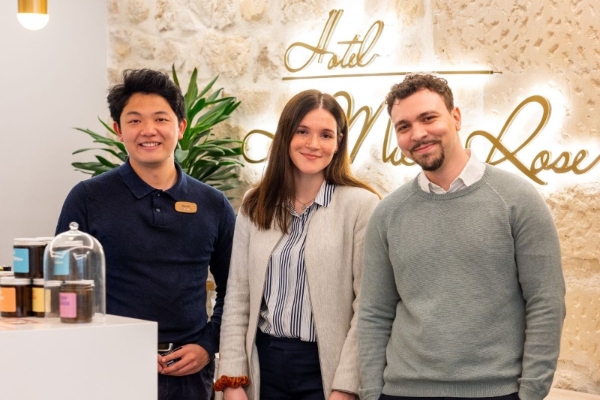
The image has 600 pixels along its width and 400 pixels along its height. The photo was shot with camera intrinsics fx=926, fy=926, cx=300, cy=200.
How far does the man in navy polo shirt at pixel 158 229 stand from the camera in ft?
9.96

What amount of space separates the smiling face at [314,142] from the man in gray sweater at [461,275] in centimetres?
31

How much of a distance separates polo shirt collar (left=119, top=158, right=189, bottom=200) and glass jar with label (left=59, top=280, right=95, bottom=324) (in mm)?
674

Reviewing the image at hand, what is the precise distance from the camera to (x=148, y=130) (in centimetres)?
310

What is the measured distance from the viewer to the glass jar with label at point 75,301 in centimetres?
245

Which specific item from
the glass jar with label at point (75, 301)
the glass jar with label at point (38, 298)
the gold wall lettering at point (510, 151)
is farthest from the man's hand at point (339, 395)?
the gold wall lettering at point (510, 151)

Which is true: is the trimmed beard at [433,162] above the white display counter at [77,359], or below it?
above

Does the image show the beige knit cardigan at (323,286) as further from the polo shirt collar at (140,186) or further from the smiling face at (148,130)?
the smiling face at (148,130)

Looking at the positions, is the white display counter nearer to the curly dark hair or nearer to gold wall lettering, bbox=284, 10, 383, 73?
the curly dark hair

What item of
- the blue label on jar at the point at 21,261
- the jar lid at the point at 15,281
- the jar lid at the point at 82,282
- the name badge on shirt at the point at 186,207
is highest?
the name badge on shirt at the point at 186,207

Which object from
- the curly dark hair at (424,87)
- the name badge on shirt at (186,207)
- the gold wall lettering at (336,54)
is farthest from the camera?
the gold wall lettering at (336,54)

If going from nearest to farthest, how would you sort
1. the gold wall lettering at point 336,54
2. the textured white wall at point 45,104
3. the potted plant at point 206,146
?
the gold wall lettering at point 336,54 → the potted plant at point 206,146 → the textured white wall at point 45,104

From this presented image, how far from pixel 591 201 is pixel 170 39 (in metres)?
2.73

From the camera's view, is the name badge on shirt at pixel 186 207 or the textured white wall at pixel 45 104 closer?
the name badge on shirt at pixel 186 207

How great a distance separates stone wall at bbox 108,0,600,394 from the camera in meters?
3.83
